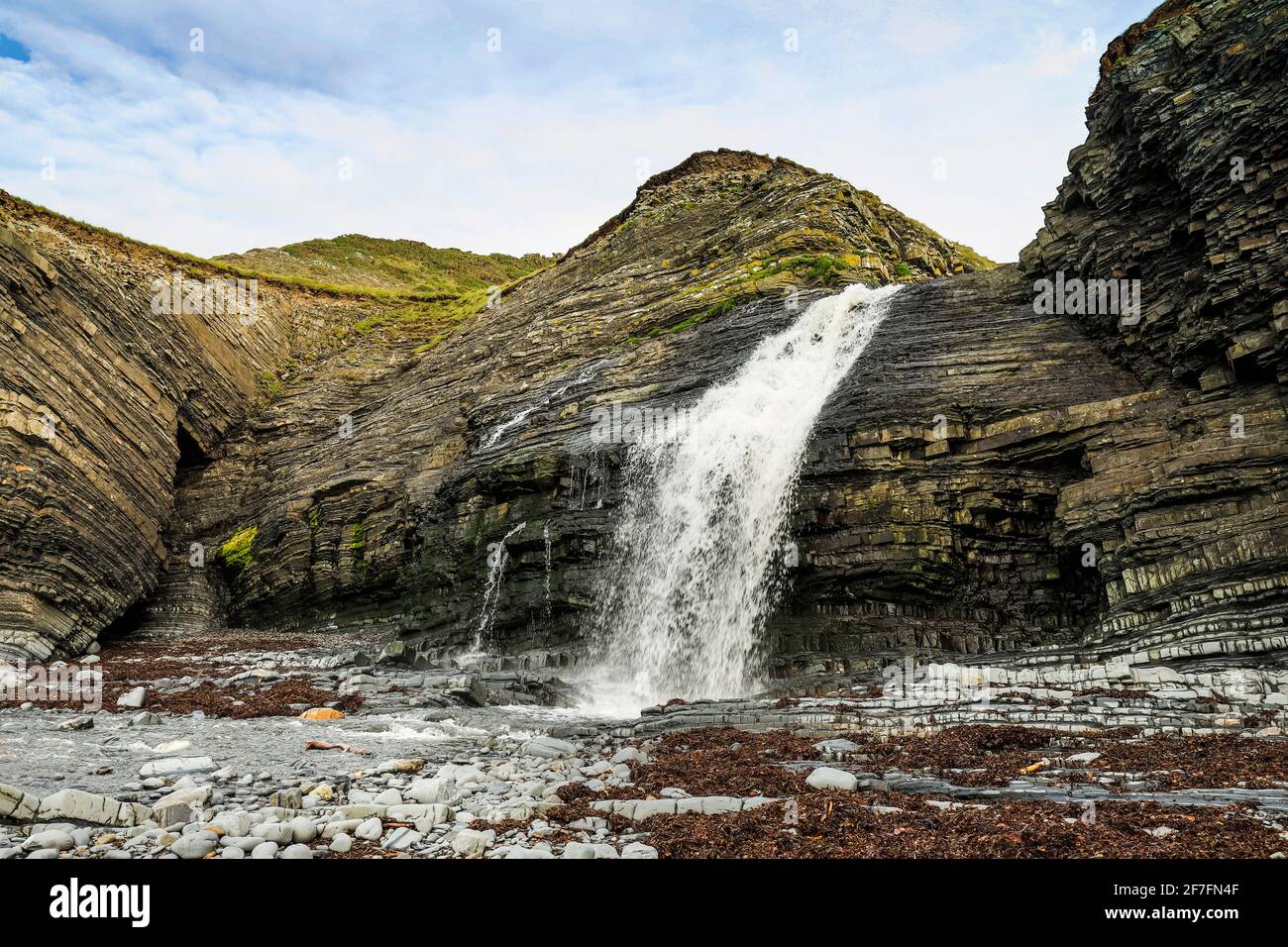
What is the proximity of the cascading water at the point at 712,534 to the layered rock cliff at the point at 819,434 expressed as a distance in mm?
797

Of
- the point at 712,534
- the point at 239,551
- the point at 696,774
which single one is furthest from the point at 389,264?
the point at 696,774

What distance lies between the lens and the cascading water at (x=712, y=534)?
21.6m

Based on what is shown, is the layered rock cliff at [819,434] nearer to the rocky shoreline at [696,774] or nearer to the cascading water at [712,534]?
the cascading water at [712,534]

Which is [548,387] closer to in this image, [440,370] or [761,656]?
[440,370]

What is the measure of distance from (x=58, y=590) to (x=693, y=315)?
986 inches

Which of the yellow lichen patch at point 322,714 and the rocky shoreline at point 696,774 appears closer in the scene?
the rocky shoreline at point 696,774

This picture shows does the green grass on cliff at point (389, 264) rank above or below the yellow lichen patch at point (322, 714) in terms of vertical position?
above

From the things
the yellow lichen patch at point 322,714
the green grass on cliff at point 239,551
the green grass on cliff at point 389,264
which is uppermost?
the green grass on cliff at point 389,264

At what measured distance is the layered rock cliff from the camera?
58.4 ft

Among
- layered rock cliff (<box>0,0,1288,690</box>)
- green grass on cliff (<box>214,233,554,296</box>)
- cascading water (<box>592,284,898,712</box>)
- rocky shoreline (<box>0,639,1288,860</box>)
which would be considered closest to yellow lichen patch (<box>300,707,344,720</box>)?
rocky shoreline (<box>0,639,1288,860</box>)

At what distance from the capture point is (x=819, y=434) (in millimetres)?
22859

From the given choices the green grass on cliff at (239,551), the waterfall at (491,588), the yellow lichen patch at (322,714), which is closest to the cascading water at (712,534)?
→ the waterfall at (491,588)

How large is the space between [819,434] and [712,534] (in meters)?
4.06

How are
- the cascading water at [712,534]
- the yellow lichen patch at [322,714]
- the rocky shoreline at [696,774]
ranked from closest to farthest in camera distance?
the rocky shoreline at [696,774], the yellow lichen patch at [322,714], the cascading water at [712,534]
